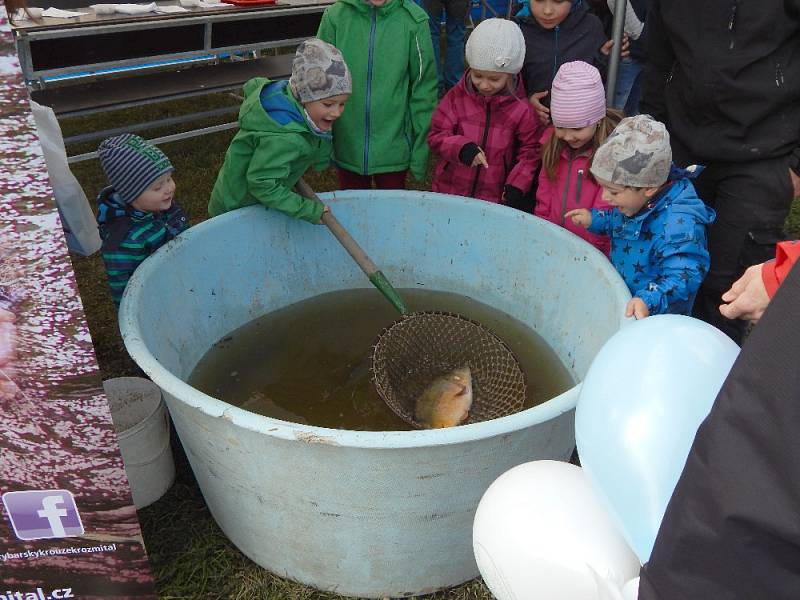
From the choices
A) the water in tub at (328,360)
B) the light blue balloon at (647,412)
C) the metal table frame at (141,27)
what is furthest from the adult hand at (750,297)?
the metal table frame at (141,27)

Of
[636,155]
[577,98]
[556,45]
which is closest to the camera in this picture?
[636,155]

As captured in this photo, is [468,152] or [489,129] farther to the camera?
[489,129]

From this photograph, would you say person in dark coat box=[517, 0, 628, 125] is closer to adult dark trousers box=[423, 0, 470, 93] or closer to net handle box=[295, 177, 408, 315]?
net handle box=[295, 177, 408, 315]

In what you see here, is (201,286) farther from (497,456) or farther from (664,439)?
(664,439)

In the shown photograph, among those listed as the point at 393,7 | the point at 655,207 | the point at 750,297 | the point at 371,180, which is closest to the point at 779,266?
the point at 750,297

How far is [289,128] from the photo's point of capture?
219 cm

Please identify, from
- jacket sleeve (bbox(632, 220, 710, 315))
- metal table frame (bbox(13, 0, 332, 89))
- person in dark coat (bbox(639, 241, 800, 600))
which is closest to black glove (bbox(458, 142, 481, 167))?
jacket sleeve (bbox(632, 220, 710, 315))

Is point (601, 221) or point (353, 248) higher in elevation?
point (601, 221)

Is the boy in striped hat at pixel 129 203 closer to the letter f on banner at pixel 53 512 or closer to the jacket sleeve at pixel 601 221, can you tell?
the letter f on banner at pixel 53 512

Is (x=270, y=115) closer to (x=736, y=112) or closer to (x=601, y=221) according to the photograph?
(x=601, y=221)

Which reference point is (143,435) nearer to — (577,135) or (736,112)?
(577,135)

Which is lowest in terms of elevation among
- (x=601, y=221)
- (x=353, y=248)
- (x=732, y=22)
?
(x=353, y=248)

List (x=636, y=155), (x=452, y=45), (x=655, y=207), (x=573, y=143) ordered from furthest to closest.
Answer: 1. (x=452, y=45)
2. (x=573, y=143)
3. (x=655, y=207)
4. (x=636, y=155)

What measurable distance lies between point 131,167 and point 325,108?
0.64m
